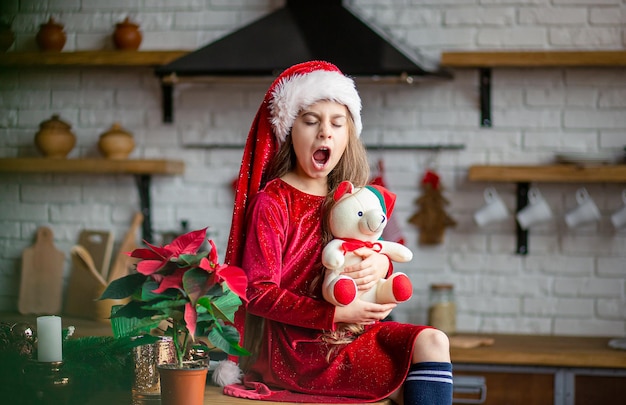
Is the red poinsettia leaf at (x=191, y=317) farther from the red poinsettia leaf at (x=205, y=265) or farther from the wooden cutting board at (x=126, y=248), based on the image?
the wooden cutting board at (x=126, y=248)

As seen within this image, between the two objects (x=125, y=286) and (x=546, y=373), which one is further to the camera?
(x=546, y=373)

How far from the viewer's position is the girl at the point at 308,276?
140 cm

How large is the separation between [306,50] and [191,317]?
1856 millimetres

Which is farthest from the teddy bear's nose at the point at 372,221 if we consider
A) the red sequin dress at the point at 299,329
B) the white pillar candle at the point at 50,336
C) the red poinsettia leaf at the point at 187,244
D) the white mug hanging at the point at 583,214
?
the white mug hanging at the point at 583,214

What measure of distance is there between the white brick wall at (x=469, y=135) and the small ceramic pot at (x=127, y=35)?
0.12 m

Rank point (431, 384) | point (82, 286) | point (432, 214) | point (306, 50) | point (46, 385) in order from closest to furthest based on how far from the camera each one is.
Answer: point (46, 385) < point (431, 384) < point (306, 50) < point (432, 214) < point (82, 286)

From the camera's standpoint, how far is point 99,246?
11.0 feet

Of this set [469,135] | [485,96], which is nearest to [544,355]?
[469,135]

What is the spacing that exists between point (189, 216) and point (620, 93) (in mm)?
1887

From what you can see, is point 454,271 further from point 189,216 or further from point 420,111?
point 189,216

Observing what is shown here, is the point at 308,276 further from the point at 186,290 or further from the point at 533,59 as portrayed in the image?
the point at 533,59

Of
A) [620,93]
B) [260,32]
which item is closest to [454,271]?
[620,93]

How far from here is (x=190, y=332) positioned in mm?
1113

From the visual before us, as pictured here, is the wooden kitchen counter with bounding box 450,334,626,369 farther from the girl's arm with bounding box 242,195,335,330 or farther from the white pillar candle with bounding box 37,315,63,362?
the white pillar candle with bounding box 37,315,63,362
